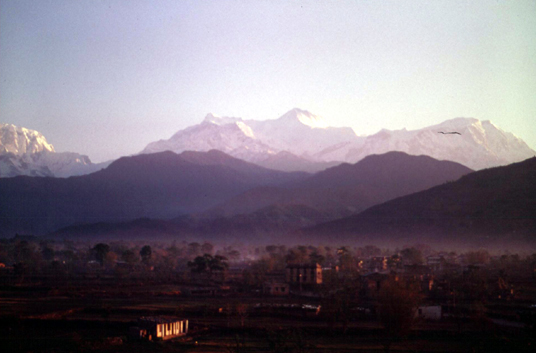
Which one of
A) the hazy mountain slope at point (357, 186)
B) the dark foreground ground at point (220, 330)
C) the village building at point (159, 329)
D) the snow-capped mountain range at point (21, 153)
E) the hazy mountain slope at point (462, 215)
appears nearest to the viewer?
the dark foreground ground at point (220, 330)

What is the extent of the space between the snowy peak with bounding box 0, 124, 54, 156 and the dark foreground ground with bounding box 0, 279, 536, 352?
104997 millimetres

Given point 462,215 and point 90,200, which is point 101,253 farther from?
point 90,200

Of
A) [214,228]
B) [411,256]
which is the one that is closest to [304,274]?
[411,256]

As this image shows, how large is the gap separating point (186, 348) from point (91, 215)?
485ft

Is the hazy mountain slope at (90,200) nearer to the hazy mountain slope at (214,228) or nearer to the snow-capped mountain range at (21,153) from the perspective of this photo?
the snow-capped mountain range at (21,153)

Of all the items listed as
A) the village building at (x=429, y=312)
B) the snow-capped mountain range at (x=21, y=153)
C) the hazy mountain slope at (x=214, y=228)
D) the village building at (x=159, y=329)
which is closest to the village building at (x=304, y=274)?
the village building at (x=429, y=312)

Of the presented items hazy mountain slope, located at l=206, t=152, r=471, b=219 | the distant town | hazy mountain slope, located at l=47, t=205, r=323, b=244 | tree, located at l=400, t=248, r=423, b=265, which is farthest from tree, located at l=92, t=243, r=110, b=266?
hazy mountain slope, located at l=206, t=152, r=471, b=219

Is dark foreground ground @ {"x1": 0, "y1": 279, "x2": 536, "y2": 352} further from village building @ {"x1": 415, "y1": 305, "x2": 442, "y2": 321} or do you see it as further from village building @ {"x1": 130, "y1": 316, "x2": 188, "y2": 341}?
village building @ {"x1": 415, "y1": 305, "x2": 442, "y2": 321}

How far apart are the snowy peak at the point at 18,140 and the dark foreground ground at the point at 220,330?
344 feet

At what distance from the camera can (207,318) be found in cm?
3134

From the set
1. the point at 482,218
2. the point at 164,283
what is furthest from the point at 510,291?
the point at 482,218

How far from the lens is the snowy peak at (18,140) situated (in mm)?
137625

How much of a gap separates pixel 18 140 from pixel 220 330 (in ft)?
471

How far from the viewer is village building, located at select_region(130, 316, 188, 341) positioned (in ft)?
81.9
